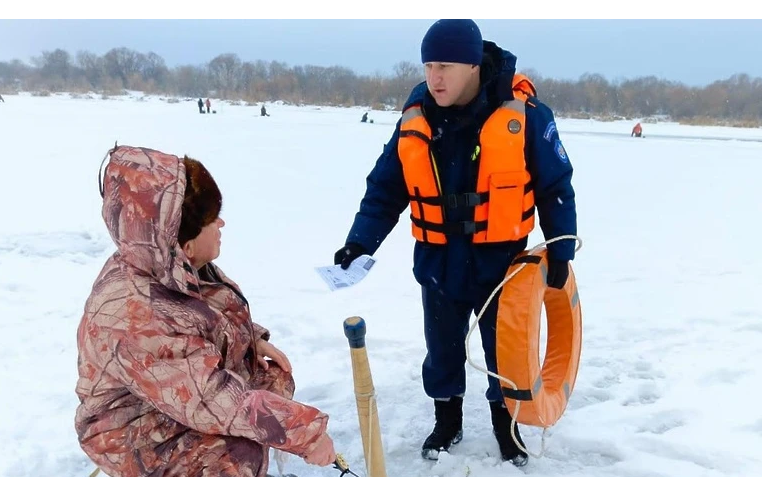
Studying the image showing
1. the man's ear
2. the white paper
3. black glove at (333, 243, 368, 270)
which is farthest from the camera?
black glove at (333, 243, 368, 270)

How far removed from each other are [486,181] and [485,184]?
0.5 inches

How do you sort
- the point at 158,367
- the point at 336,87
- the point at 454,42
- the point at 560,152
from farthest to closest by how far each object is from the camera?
the point at 336,87 → the point at 560,152 → the point at 454,42 → the point at 158,367

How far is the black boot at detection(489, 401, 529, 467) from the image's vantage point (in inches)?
Result: 104

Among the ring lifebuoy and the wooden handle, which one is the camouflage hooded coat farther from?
the ring lifebuoy

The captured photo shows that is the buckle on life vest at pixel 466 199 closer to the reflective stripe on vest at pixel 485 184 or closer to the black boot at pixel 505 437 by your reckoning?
the reflective stripe on vest at pixel 485 184

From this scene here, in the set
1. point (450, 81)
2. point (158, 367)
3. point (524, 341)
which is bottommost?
point (524, 341)

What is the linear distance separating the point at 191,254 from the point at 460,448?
5.26 feet

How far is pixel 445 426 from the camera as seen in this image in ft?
9.04

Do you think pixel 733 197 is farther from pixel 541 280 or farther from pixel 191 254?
pixel 191 254

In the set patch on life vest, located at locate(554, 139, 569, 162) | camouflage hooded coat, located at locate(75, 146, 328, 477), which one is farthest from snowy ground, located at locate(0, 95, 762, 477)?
patch on life vest, located at locate(554, 139, 569, 162)

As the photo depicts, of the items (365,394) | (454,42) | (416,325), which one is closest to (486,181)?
(454,42)

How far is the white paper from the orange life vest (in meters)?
0.27

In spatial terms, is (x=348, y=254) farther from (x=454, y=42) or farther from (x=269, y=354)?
(x=454, y=42)

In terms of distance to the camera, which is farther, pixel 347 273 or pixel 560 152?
pixel 347 273
